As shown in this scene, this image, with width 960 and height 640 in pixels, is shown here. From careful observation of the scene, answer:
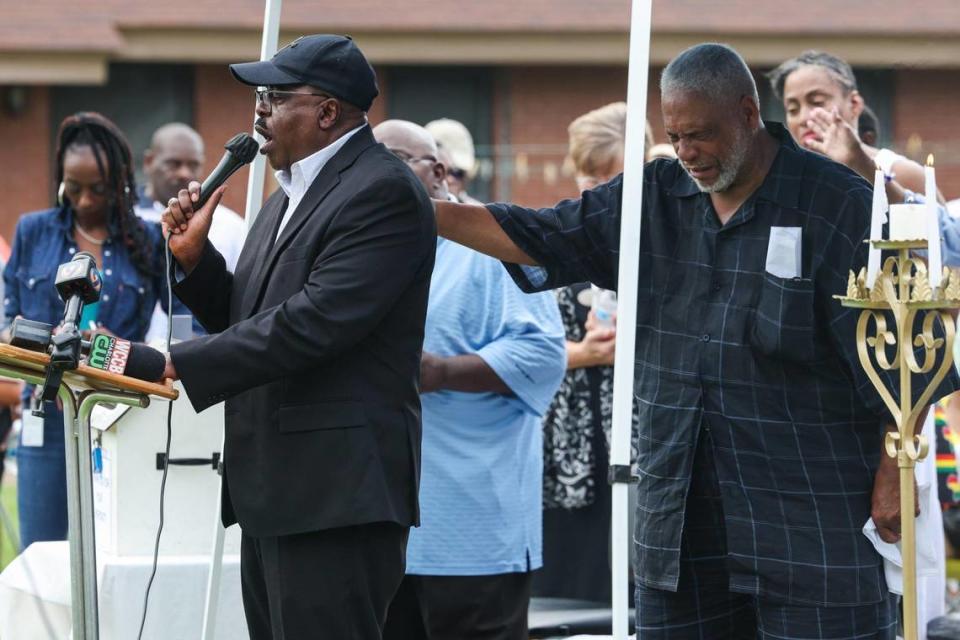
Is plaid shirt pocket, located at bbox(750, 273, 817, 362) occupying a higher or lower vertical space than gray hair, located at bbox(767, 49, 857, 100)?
lower

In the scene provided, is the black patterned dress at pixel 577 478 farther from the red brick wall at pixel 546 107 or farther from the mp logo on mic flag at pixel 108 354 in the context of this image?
the red brick wall at pixel 546 107

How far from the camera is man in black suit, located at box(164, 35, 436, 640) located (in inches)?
130

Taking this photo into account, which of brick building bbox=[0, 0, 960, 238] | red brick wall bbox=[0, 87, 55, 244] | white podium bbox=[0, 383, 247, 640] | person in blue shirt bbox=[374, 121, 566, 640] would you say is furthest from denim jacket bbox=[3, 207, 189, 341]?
red brick wall bbox=[0, 87, 55, 244]

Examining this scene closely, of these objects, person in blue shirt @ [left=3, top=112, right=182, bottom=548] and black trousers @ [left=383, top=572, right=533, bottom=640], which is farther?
person in blue shirt @ [left=3, top=112, right=182, bottom=548]

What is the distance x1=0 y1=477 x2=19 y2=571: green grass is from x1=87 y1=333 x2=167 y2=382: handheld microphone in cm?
487

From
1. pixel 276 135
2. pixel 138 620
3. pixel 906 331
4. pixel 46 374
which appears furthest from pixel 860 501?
pixel 138 620

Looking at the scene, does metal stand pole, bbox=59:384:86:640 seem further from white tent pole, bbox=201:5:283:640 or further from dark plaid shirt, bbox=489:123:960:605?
dark plaid shirt, bbox=489:123:960:605

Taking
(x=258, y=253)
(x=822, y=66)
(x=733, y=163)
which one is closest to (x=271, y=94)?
(x=258, y=253)

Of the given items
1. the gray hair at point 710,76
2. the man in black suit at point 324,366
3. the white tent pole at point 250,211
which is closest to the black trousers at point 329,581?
the man in black suit at point 324,366

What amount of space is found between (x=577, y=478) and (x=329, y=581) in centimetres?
274

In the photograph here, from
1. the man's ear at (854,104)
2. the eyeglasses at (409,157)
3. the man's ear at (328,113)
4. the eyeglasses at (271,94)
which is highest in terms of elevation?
the man's ear at (854,104)

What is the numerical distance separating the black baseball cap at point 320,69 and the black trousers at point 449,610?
1.56 metres

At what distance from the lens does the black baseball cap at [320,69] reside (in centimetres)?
347

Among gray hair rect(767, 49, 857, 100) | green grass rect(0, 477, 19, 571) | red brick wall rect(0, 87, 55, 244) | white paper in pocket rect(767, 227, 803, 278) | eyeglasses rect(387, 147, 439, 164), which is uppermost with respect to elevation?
red brick wall rect(0, 87, 55, 244)
